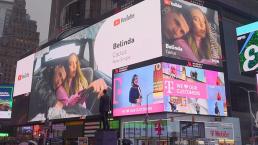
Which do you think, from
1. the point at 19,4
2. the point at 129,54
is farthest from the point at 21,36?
the point at 129,54

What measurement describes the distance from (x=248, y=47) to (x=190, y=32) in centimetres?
2220

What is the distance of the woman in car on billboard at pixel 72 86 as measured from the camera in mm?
61531

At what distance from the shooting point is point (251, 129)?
62.6 meters

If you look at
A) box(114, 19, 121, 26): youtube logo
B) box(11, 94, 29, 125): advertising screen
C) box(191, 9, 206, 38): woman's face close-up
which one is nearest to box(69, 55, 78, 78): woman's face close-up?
box(114, 19, 121, 26): youtube logo

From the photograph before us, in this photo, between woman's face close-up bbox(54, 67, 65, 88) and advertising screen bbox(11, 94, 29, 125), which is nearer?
woman's face close-up bbox(54, 67, 65, 88)

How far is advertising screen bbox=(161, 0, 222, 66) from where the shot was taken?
49.5m

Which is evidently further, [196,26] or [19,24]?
[19,24]

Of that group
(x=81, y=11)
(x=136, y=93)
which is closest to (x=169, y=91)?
(x=136, y=93)

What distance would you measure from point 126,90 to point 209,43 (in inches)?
621

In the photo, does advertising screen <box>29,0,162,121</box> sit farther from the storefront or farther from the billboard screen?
the storefront

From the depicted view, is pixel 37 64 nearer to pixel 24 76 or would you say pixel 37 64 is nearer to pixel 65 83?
pixel 24 76

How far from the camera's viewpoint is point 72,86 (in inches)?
2586

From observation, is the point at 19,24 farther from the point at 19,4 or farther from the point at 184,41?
the point at 184,41

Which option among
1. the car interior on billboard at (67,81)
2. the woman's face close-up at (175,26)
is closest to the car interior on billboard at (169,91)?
the woman's face close-up at (175,26)
